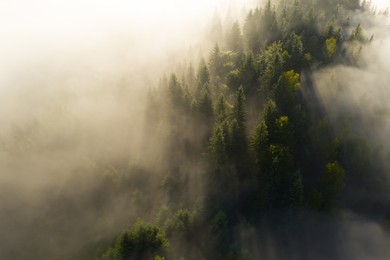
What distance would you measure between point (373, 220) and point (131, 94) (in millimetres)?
89791

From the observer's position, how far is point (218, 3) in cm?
19862

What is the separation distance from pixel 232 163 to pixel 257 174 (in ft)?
17.6

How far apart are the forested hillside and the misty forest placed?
24 cm

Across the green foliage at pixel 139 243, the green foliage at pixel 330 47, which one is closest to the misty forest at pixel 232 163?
the green foliage at pixel 139 243

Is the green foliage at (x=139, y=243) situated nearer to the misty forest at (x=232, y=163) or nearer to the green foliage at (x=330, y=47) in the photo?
the misty forest at (x=232, y=163)

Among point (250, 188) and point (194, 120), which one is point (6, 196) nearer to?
point (194, 120)

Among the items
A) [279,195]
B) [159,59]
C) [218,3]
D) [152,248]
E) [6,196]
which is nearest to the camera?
[152,248]

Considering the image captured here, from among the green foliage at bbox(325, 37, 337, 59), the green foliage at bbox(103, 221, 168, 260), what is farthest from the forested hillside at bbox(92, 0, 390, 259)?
the green foliage at bbox(325, 37, 337, 59)

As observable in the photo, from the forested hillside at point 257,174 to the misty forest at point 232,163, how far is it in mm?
238

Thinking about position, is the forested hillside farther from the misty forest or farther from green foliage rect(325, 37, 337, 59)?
green foliage rect(325, 37, 337, 59)

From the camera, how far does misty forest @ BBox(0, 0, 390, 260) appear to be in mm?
59875

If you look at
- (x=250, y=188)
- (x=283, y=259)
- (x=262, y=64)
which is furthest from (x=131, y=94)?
(x=283, y=259)

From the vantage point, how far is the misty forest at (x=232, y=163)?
5988 cm

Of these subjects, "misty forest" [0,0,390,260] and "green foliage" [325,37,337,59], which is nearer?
"misty forest" [0,0,390,260]
